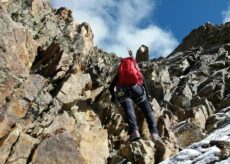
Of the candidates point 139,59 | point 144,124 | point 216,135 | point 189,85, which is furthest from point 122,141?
point 139,59

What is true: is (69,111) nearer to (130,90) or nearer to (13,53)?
(130,90)

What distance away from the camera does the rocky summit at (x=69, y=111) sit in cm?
1672

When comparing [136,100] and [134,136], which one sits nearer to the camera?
[134,136]

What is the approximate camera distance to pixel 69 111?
1998cm

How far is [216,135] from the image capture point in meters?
16.7

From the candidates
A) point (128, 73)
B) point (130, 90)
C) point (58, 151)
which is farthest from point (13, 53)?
point (58, 151)

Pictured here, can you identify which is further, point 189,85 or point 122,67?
point 189,85

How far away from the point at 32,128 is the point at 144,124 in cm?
542

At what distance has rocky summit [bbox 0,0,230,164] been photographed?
16.7 meters

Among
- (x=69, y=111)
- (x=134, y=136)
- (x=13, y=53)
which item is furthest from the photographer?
(x=13, y=53)

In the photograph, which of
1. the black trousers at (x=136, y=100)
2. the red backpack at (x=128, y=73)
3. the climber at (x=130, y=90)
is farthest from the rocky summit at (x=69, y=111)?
the red backpack at (x=128, y=73)

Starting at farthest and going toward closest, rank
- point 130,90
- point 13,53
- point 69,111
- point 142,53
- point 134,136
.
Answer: point 142,53 → point 13,53 → point 69,111 → point 130,90 → point 134,136

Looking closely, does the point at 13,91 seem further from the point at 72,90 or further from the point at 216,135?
the point at 216,135

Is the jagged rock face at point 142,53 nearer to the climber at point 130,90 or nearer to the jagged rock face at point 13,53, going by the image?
the jagged rock face at point 13,53
